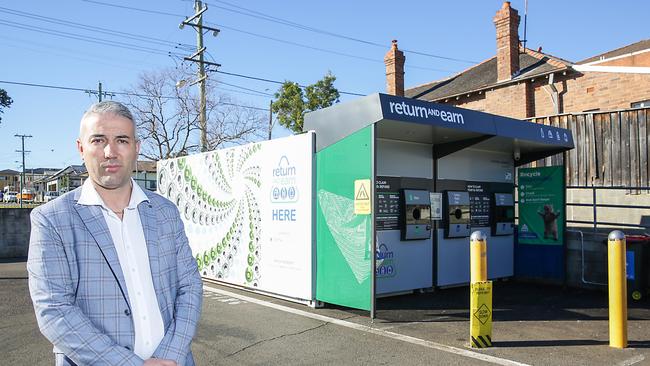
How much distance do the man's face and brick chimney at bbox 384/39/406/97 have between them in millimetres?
23130

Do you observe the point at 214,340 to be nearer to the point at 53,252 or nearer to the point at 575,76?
Result: the point at 53,252

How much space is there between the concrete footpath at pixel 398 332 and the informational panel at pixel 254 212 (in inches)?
21.1

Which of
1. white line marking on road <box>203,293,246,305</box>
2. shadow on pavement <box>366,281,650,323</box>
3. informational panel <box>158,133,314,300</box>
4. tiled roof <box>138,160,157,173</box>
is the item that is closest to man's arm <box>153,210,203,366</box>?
shadow on pavement <box>366,281,650,323</box>

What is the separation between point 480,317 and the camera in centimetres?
573

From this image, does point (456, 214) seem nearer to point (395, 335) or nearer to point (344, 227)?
point (344, 227)

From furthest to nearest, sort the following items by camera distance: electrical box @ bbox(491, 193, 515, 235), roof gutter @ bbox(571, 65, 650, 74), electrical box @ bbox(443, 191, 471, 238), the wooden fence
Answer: roof gutter @ bbox(571, 65, 650, 74)
the wooden fence
electrical box @ bbox(491, 193, 515, 235)
electrical box @ bbox(443, 191, 471, 238)

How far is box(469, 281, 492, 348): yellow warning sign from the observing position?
571 centimetres

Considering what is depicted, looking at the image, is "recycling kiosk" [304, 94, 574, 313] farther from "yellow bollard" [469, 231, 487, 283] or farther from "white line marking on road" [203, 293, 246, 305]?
"white line marking on road" [203, 293, 246, 305]

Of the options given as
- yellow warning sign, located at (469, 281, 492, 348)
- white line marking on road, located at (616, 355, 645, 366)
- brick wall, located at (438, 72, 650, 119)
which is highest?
brick wall, located at (438, 72, 650, 119)

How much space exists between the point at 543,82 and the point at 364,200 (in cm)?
1468

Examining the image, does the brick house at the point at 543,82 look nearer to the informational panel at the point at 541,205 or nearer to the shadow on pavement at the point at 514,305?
the informational panel at the point at 541,205

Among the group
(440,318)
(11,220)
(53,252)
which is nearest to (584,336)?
(440,318)

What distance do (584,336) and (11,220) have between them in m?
16.4

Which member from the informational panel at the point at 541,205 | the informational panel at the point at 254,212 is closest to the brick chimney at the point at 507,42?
the informational panel at the point at 541,205
